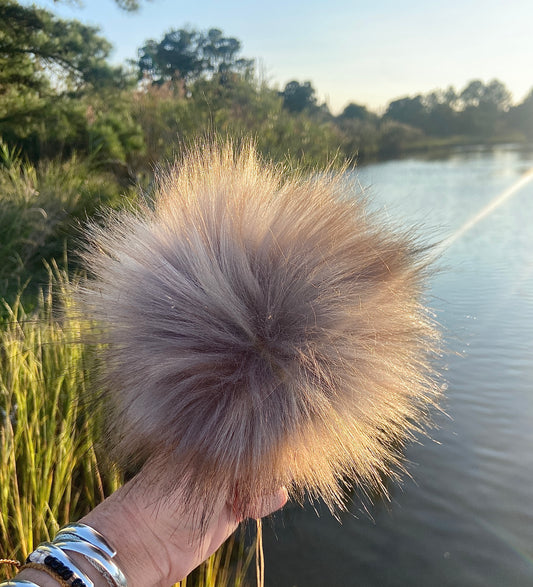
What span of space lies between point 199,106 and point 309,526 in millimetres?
6762

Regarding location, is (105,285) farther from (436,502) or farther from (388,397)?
(436,502)

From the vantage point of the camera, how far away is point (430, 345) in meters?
0.91

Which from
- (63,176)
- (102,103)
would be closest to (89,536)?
(63,176)

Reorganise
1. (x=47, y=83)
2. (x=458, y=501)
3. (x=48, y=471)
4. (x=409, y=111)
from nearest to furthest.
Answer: (x=48, y=471) → (x=458, y=501) → (x=47, y=83) → (x=409, y=111)

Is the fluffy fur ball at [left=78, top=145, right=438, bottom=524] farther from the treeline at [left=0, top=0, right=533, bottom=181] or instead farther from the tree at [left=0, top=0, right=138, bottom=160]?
the tree at [left=0, top=0, right=138, bottom=160]

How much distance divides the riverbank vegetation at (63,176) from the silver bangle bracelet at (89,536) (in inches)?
Result: 9.6

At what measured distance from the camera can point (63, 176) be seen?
5.63 meters

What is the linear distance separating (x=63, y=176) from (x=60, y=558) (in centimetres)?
575

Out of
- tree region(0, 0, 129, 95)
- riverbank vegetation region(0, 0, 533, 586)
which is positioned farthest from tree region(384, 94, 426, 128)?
tree region(0, 0, 129, 95)

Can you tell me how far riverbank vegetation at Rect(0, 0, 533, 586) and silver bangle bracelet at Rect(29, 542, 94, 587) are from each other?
29 cm

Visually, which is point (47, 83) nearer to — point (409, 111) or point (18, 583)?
point (18, 583)

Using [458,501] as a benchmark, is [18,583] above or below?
above

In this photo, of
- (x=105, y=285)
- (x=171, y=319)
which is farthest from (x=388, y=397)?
(x=105, y=285)

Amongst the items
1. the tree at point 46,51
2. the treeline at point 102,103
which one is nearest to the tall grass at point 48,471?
the treeline at point 102,103
